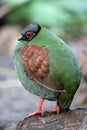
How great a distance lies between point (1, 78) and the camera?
8859 millimetres

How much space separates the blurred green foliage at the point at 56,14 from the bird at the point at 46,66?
684 centimetres

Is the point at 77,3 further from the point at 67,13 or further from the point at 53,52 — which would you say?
the point at 53,52

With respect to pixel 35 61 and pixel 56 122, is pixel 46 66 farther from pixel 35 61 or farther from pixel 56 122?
pixel 56 122

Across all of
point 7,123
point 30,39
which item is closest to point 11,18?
point 7,123

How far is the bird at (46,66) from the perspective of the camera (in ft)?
15.3

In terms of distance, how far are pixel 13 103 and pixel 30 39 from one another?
10.7ft

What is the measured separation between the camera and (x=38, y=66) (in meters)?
4.70

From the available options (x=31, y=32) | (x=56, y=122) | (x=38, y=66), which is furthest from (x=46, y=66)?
(x=56, y=122)

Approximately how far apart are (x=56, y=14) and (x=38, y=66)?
715cm

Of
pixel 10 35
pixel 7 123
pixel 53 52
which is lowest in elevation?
pixel 7 123

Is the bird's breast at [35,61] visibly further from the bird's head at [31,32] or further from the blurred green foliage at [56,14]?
the blurred green foliage at [56,14]

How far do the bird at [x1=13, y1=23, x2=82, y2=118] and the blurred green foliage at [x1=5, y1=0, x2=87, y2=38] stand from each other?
22.4 feet

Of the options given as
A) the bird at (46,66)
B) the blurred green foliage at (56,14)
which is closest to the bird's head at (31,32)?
the bird at (46,66)

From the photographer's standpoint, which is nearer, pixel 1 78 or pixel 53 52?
pixel 53 52
